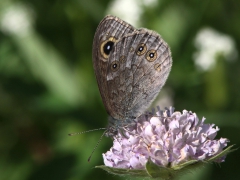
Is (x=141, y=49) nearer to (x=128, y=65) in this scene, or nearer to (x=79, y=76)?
(x=128, y=65)

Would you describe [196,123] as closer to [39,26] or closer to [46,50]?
[46,50]

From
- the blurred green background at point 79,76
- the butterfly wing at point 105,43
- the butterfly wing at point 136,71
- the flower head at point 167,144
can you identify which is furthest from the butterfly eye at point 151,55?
the blurred green background at point 79,76

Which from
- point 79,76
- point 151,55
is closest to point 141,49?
point 151,55

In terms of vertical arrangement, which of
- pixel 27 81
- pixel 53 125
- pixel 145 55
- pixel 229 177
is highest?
pixel 145 55

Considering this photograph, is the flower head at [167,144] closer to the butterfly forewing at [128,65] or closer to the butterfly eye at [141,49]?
the butterfly forewing at [128,65]

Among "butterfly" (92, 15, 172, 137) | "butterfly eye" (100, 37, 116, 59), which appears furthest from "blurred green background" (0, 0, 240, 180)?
"butterfly eye" (100, 37, 116, 59)

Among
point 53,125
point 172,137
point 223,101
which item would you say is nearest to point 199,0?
point 223,101
